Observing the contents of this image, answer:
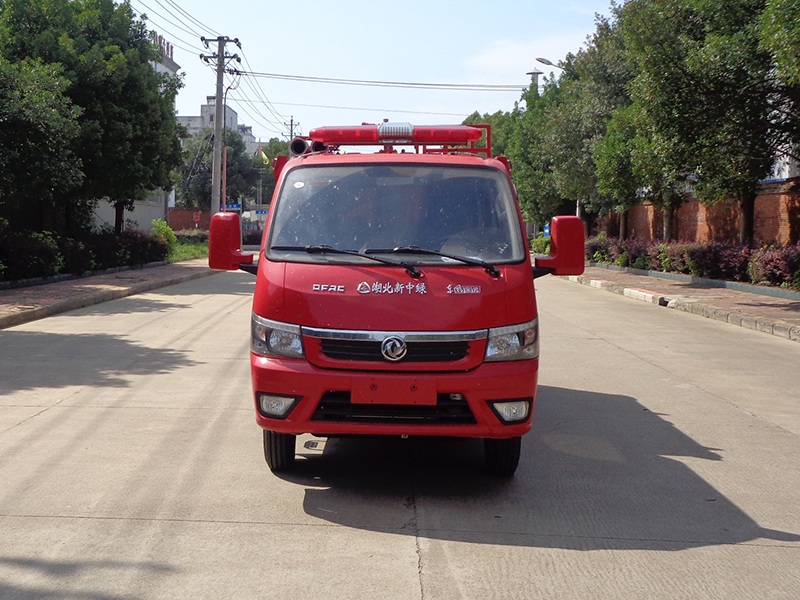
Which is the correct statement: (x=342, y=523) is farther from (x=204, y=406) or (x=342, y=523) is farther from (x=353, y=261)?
(x=204, y=406)

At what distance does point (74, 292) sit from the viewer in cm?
1816

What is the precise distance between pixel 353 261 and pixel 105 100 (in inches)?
851

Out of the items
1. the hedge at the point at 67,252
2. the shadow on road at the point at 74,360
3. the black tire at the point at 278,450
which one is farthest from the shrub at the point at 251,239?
the black tire at the point at 278,450

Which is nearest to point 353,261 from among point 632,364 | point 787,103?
point 632,364

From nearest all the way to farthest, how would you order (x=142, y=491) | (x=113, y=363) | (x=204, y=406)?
(x=142, y=491), (x=204, y=406), (x=113, y=363)

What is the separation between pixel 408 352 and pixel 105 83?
22.3 metres

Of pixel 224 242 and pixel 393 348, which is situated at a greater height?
pixel 224 242

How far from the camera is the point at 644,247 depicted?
108ft

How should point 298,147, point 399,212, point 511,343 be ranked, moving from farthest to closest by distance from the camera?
point 298,147 < point 399,212 < point 511,343

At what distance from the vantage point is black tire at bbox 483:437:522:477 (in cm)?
539

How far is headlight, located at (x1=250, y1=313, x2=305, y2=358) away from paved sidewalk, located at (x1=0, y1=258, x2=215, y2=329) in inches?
364

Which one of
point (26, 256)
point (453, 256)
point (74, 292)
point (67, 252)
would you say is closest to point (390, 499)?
point (453, 256)

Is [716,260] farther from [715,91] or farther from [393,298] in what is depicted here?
[393,298]

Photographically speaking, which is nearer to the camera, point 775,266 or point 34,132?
point 34,132
